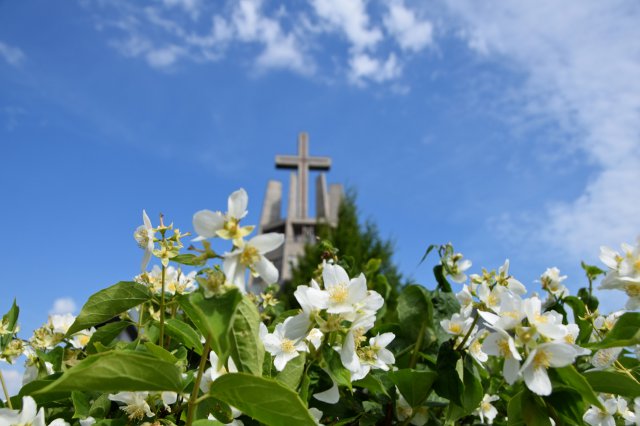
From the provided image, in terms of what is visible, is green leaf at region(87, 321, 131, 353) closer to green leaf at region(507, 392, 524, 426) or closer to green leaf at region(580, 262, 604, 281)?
green leaf at region(507, 392, 524, 426)

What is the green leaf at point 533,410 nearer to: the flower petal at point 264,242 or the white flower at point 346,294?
the white flower at point 346,294

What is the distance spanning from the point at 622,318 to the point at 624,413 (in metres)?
0.42

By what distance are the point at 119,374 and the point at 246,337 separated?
18cm

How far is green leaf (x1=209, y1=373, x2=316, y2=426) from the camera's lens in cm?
76

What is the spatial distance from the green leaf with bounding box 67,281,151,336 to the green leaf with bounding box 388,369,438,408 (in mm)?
573

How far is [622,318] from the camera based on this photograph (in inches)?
43.6

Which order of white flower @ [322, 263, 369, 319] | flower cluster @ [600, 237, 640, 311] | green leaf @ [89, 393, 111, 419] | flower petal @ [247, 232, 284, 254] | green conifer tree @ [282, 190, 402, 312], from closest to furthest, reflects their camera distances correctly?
1. flower petal @ [247, 232, 284, 254]
2. white flower @ [322, 263, 369, 319]
3. green leaf @ [89, 393, 111, 419]
4. flower cluster @ [600, 237, 640, 311]
5. green conifer tree @ [282, 190, 402, 312]

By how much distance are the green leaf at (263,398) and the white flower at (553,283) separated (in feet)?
3.91

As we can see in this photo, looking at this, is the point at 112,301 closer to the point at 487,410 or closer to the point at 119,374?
the point at 119,374

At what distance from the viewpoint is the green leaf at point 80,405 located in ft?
3.68

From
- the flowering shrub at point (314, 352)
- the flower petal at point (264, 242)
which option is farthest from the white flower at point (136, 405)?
the flower petal at point (264, 242)

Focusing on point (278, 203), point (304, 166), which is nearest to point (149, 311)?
point (304, 166)

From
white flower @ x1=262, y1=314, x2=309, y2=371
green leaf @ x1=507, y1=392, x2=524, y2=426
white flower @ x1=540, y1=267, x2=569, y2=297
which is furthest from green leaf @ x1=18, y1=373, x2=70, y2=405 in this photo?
white flower @ x1=540, y1=267, x2=569, y2=297

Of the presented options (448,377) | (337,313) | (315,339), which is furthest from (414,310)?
(337,313)
